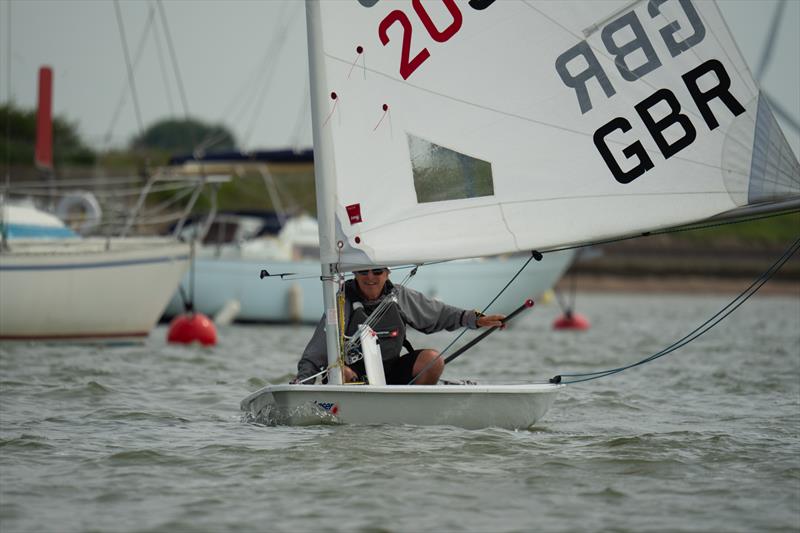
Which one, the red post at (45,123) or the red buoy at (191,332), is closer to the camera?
the red buoy at (191,332)

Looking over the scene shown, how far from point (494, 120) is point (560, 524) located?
2.75 metres

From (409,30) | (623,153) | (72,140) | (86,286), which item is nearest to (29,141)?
(72,140)

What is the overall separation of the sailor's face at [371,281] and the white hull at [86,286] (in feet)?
21.7

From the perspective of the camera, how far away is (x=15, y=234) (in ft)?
48.8

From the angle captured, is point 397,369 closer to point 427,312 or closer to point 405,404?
point 427,312

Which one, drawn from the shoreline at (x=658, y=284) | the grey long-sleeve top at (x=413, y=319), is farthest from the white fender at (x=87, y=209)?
the shoreline at (x=658, y=284)

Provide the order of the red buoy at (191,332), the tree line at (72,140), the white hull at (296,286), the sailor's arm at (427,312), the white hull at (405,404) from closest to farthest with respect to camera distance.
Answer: the white hull at (405,404)
the sailor's arm at (427,312)
the red buoy at (191,332)
the tree line at (72,140)
the white hull at (296,286)

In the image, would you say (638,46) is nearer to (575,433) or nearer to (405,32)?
(405,32)

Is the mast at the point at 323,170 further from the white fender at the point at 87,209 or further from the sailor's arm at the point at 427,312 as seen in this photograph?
the white fender at the point at 87,209

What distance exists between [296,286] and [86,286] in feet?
22.8

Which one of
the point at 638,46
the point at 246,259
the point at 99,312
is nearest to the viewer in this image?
the point at 638,46

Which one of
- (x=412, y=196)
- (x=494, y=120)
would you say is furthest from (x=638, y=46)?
(x=412, y=196)

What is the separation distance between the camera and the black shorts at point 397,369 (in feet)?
23.7

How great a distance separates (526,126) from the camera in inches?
275
